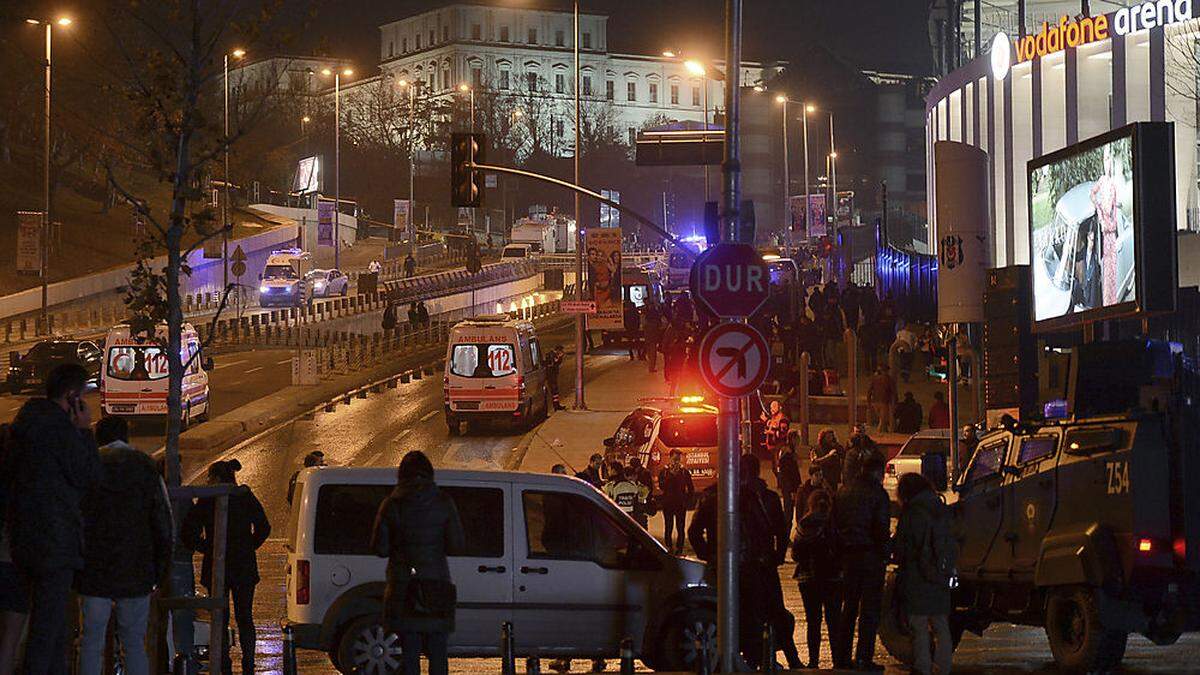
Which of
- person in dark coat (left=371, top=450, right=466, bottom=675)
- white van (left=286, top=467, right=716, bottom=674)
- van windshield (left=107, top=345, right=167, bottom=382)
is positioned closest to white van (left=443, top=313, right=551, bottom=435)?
van windshield (left=107, top=345, right=167, bottom=382)

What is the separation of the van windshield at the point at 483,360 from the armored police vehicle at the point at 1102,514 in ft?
75.8

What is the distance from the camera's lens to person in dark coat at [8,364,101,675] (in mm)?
8047

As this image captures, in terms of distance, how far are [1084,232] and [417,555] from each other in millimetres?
15701

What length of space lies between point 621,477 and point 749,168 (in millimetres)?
104560

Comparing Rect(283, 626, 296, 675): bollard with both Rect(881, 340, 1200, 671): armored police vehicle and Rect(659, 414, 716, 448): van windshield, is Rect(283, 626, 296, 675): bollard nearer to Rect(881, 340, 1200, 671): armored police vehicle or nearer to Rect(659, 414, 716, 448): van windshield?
Rect(881, 340, 1200, 671): armored police vehicle

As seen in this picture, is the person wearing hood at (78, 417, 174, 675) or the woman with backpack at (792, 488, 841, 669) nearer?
the person wearing hood at (78, 417, 174, 675)

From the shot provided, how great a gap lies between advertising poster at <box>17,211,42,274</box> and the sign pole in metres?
42.0

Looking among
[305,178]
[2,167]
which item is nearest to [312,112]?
[305,178]

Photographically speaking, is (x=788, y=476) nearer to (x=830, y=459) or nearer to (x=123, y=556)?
(x=830, y=459)

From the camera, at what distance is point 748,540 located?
41.3ft

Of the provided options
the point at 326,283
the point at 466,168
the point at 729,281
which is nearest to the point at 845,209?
the point at 326,283

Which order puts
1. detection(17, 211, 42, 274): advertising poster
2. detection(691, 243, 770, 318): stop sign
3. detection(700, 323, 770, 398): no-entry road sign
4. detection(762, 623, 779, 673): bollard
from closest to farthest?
detection(762, 623, 779, 673): bollard, detection(700, 323, 770, 398): no-entry road sign, detection(691, 243, 770, 318): stop sign, detection(17, 211, 42, 274): advertising poster

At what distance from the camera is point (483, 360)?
36.5 m

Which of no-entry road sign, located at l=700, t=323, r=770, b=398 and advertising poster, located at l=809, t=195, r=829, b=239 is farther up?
advertising poster, located at l=809, t=195, r=829, b=239
